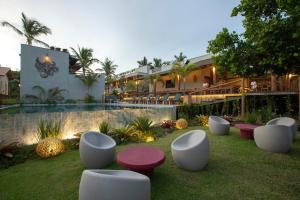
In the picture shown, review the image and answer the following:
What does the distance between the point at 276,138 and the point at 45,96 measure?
2060cm

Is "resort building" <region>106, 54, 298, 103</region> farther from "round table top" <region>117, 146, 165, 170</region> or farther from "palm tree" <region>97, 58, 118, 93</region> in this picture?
"palm tree" <region>97, 58, 118, 93</region>

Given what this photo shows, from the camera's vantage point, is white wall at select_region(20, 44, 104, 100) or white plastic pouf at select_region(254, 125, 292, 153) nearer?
white plastic pouf at select_region(254, 125, 292, 153)

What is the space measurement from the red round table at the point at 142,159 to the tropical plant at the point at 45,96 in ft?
59.7

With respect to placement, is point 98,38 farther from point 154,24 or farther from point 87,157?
point 87,157

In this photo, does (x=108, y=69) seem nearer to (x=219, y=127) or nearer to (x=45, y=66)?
(x=45, y=66)

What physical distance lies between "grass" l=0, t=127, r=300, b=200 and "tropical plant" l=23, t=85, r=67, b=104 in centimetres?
1618

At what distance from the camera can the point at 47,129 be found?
557cm

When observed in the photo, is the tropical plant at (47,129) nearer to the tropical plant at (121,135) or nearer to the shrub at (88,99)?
the tropical plant at (121,135)

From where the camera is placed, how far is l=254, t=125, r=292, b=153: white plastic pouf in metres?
4.61

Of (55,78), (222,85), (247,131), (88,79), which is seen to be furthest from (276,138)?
(55,78)

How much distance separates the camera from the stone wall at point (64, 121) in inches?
203

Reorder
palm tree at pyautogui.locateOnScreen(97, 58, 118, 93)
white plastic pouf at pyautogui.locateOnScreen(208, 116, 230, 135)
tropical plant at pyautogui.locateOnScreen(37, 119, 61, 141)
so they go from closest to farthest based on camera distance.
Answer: tropical plant at pyautogui.locateOnScreen(37, 119, 61, 141) → white plastic pouf at pyautogui.locateOnScreen(208, 116, 230, 135) → palm tree at pyautogui.locateOnScreen(97, 58, 118, 93)

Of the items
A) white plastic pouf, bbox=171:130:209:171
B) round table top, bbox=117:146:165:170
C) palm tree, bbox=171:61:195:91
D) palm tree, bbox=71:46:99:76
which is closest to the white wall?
palm tree, bbox=71:46:99:76

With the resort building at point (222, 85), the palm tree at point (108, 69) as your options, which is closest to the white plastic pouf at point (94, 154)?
the resort building at point (222, 85)
